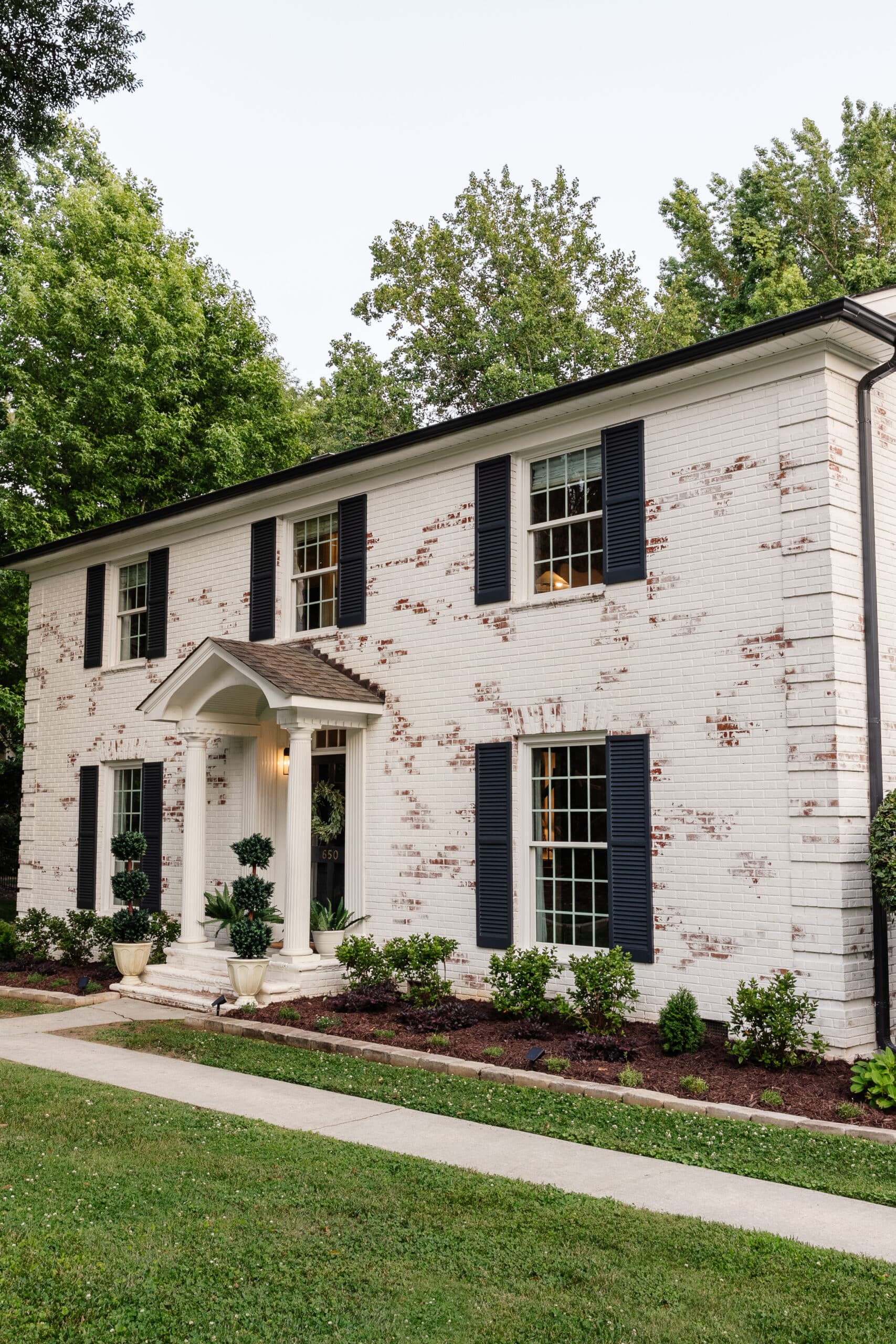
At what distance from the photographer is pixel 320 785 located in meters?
13.4

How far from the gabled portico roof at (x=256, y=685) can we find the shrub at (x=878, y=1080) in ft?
20.7

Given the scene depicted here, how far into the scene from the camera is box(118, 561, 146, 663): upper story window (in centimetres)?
1630

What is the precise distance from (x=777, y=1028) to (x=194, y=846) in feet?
24.3

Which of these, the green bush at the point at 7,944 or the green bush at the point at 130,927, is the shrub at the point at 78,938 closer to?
the green bush at the point at 7,944

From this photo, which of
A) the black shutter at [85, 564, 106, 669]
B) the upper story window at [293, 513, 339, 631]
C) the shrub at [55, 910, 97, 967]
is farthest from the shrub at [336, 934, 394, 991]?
the black shutter at [85, 564, 106, 669]

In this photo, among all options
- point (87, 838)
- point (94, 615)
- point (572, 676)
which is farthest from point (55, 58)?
point (87, 838)

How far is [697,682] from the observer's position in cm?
972

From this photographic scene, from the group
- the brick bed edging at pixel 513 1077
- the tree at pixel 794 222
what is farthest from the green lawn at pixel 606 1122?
the tree at pixel 794 222

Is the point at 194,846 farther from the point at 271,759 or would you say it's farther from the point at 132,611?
the point at 132,611

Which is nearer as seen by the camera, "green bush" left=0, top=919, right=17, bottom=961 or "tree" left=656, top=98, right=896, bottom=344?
"green bush" left=0, top=919, right=17, bottom=961

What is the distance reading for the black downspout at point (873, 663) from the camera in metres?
8.77

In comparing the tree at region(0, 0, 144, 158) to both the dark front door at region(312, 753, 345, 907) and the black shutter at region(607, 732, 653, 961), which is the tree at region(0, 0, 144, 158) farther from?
the dark front door at region(312, 753, 345, 907)

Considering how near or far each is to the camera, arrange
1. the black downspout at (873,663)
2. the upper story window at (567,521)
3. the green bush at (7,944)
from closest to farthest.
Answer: the black downspout at (873,663), the upper story window at (567,521), the green bush at (7,944)

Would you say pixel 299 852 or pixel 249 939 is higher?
pixel 299 852
